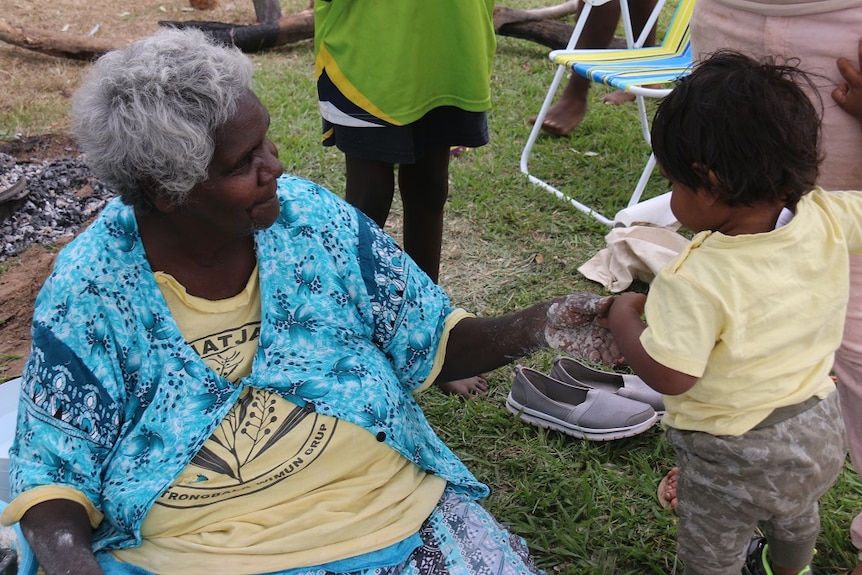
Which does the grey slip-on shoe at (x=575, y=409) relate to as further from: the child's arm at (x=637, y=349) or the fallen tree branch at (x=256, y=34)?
the fallen tree branch at (x=256, y=34)

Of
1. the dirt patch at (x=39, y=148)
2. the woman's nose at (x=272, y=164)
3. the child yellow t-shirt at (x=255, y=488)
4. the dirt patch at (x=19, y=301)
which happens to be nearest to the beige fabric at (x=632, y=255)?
the child yellow t-shirt at (x=255, y=488)

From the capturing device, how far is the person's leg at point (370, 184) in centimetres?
303

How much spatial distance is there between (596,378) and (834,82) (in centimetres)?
140

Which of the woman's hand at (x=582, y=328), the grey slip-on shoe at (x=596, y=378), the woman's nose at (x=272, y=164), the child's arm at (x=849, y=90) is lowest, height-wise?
the grey slip-on shoe at (x=596, y=378)

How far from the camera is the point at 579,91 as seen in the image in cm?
542

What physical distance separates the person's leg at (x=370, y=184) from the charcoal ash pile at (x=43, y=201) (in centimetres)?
176

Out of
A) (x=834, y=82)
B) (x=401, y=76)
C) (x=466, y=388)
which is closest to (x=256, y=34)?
(x=401, y=76)

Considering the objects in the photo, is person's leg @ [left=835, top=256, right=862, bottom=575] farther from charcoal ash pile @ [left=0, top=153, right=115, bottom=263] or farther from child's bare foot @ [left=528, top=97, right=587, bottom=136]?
charcoal ash pile @ [left=0, top=153, right=115, bottom=263]

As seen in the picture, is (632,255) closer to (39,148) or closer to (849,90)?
(849,90)

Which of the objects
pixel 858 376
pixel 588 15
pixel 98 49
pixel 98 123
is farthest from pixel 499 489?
pixel 98 49

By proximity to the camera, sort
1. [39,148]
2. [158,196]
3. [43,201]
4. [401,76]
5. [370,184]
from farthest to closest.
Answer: [39,148] < [43,201] < [370,184] < [401,76] < [158,196]

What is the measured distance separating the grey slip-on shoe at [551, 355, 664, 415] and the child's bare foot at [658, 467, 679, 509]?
384 mm

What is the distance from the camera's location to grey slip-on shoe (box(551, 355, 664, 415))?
2.97 metres

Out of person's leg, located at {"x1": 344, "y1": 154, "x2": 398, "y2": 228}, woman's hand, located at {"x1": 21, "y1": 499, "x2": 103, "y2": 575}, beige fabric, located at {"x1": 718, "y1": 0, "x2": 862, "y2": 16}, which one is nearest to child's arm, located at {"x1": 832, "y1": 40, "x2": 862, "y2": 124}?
beige fabric, located at {"x1": 718, "y1": 0, "x2": 862, "y2": 16}
